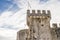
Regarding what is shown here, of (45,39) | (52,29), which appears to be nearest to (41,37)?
(45,39)

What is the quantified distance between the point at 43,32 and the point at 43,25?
1.20m

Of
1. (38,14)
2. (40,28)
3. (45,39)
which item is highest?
(38,14)

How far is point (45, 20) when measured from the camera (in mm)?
29797

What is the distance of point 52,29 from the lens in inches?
1217

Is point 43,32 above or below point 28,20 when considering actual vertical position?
below

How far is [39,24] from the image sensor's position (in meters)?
29.8

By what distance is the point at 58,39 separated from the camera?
30547 millimetres

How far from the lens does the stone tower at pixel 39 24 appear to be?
96.4ft

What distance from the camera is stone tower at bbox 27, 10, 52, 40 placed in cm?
2937

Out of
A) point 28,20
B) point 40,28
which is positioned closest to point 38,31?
point 40,28

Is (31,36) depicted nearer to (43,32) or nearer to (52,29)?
(43,32)

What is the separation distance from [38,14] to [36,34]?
3.40 meters

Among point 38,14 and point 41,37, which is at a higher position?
point 38,14

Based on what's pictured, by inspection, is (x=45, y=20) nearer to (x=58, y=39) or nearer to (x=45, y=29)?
(x=45, y=29)
